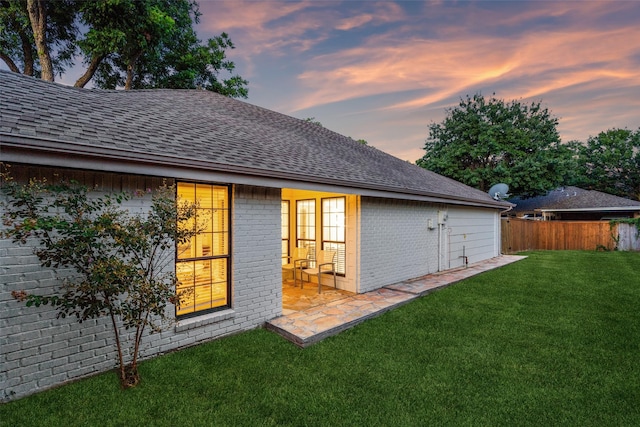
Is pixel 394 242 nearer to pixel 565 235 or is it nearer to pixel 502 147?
pixel 565 235

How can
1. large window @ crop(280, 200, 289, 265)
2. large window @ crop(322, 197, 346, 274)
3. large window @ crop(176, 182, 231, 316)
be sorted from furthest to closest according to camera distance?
1. large window @ crop(280, 200, 289, 265)
2. large window @ crop(322, 197, 346, 274)
3. large window @ crop(176, 182, 231, 316)

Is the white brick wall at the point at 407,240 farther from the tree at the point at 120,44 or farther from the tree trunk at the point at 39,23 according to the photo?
the tree trunk at the point at 39,23

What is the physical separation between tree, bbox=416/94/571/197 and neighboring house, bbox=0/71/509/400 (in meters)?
16.6

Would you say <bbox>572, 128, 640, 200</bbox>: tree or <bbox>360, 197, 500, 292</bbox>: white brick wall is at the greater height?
<bbox>572, 128, 640, 200</bbox>: tree

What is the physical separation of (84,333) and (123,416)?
118 centimetres

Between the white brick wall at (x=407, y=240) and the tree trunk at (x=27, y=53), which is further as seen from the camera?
the tree trunk at (x=27, y=53)

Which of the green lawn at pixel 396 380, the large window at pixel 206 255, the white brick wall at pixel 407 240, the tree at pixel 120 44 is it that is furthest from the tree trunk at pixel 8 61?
the white brick wall at pixel 407 240

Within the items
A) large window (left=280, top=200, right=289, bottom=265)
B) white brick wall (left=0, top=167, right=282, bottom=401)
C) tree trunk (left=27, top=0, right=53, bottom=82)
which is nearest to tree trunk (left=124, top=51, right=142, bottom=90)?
tree trunk (left=27, top=0, right=53, bottom=82)

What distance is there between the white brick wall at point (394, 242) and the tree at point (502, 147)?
16264mm

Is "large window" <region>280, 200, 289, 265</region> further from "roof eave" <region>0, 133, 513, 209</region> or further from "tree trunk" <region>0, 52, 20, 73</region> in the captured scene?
"tree trunk" <region>0, 52, 20, 73</region>

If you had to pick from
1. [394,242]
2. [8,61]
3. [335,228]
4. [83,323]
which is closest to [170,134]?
[83,323]

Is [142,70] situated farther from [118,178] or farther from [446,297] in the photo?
[446,297]

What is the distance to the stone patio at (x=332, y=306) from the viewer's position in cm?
472

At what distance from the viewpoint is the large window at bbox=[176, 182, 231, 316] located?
437cm
